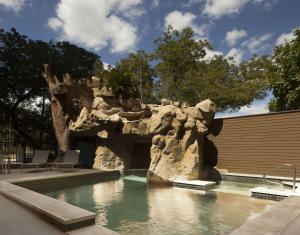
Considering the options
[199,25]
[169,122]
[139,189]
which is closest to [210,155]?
[169,122]

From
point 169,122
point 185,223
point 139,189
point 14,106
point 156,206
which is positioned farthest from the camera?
point 14,106

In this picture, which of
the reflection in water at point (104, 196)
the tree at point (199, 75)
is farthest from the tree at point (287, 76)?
the reflection in water at point (104, 196)

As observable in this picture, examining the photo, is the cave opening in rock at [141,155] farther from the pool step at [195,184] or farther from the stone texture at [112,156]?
the pool step at [195,184]

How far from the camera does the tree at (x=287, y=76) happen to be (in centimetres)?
1579

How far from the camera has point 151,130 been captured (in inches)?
460

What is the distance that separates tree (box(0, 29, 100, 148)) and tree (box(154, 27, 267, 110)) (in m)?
7.26

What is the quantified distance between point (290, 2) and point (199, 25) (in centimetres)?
988

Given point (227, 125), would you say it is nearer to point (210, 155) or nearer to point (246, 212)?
point (210, 155)

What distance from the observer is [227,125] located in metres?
12.9

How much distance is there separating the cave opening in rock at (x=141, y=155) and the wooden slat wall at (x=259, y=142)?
4151mm

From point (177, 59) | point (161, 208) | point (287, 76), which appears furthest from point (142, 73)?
point (161, 208)

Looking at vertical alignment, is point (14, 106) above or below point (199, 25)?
below

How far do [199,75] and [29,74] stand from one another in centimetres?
1316

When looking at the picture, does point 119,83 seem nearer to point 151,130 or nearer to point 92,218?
point 151,130
